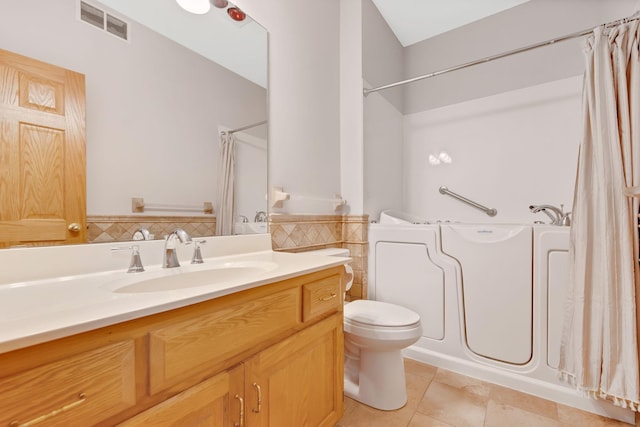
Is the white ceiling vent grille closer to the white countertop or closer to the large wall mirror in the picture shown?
the large wall mirror

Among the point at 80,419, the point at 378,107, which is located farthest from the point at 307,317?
the point at 378,107

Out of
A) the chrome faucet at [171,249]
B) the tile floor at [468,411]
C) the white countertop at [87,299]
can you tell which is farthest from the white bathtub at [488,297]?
the chrome faucet at [171,249]

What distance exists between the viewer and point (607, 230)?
1313 mm

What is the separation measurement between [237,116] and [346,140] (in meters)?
0.97

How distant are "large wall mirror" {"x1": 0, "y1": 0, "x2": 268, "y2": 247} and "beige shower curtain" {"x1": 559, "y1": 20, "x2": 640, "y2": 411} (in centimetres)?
159

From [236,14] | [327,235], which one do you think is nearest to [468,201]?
[327,235]

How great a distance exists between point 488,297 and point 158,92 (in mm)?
1993

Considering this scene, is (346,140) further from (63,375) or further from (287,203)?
(63,375)

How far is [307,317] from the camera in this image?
104 centimetres

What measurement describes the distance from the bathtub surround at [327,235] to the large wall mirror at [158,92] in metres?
0.19

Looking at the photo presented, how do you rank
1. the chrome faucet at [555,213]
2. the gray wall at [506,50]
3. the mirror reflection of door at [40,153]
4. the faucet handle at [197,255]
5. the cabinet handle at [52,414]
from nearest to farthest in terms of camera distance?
the cabinet handle at [52,414] < the mirror reflection of door at [40,153] < the faucet handle at [197,255] < the chrome faucet at [555,213] < the gray wall at [506,50]

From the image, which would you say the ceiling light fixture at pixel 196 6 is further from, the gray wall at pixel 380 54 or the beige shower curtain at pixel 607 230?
the beige shower curtain at pixel 607 230

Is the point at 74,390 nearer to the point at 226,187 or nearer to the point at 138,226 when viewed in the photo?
the point at 138,226

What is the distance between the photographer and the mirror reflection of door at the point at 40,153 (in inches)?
31.7
